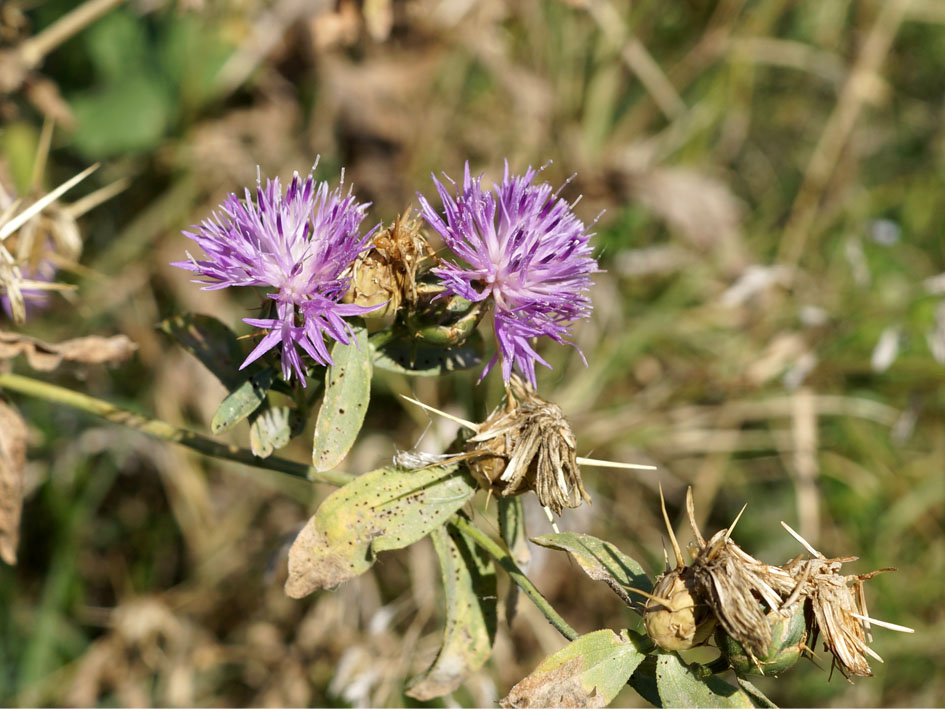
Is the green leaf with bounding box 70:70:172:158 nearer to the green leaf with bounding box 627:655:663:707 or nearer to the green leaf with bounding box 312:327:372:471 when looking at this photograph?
the green leaf with bounding box 312:327:372:471

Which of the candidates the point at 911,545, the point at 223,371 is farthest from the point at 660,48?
the point at 223,371

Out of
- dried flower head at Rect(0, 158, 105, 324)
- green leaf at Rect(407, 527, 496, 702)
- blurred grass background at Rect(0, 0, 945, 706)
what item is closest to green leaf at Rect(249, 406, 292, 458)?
green leaf at Rect(407, 527, 496, 702)

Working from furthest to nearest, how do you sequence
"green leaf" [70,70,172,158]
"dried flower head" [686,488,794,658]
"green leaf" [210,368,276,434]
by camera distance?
1. "green leaf" [70,70,172,158]
2. "green leaf" [210,368,276,434]
3. "dried flower head" [686,488,794,658]

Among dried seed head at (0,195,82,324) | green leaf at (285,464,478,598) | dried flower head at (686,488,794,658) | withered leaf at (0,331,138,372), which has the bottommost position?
dried flower head at (686,488,794,658)

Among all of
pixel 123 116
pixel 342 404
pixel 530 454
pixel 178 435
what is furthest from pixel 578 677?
pixel 123 116

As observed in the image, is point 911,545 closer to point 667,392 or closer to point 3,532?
point 667,392

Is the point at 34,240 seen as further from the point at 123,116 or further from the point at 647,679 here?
the point at 647,679

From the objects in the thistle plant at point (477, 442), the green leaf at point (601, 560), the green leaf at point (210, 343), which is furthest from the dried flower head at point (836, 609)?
the green leaf at point (210, 343)
